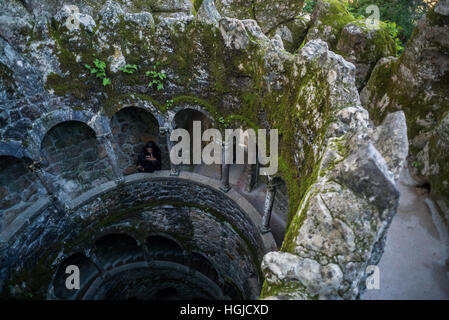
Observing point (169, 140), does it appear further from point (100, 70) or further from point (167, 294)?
point (167, 294)

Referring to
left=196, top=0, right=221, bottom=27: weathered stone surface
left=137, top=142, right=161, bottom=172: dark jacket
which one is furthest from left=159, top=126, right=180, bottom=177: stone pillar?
left=196, top=0, right=221, bottom=27: weathered stone surface

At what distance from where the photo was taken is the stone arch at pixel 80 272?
9990 millimetres

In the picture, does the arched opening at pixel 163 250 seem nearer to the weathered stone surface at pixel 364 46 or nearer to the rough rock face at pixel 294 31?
the weathered stone surface at pixel 364 46

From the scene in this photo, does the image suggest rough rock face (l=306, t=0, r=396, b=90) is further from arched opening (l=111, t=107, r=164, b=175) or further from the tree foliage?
arched opening (l=111, t=107, r=164, b=175)

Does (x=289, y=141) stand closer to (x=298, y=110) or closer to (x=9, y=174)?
(x=298, y=110)

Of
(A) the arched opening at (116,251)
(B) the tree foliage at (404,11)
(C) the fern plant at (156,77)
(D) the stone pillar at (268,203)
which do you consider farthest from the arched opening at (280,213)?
(B) the tree foliage at (404,11)

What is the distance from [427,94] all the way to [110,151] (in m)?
10.3

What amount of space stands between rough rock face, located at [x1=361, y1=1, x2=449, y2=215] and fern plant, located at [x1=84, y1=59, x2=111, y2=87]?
29.2 ft

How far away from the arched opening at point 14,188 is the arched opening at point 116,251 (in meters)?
3.84

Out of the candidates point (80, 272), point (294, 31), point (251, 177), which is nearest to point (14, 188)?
point (80, 272)

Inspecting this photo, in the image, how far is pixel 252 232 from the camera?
834 cm

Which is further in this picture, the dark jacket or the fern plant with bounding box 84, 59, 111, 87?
the dark jacket

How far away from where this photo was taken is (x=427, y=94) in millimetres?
6750

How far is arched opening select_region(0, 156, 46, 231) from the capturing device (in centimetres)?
820
